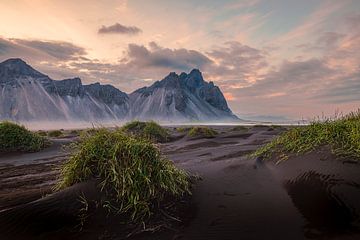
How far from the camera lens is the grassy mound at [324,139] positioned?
6.00m

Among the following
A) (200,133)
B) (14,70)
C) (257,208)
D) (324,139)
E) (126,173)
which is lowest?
(257,208)

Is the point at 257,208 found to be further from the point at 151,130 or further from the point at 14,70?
the point at 14,70

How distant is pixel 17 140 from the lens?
55.1 feet

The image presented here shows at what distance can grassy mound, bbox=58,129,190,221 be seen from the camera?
4.94 m

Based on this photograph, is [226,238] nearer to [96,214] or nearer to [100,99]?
[96,214]

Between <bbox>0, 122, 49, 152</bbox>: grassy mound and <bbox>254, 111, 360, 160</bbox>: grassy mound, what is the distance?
45.4 ft

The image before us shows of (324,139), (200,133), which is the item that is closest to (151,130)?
(200,133)

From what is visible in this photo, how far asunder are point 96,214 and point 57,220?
1.92ft

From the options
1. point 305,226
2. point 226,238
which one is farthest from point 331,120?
point 226,238

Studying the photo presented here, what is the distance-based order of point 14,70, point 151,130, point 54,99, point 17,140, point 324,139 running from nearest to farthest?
point 324,139, point 17,140, point 151,130, point 14,70, point 54,99

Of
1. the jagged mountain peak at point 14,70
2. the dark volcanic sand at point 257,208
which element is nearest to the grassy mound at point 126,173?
the dark volcanic sand at point 257,208

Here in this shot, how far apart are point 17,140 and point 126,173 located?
47.0ft

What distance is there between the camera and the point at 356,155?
223 inches

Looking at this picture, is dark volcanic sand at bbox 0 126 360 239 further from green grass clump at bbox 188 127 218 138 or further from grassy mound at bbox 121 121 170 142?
green grass clump at bbox 188 127 218 138
